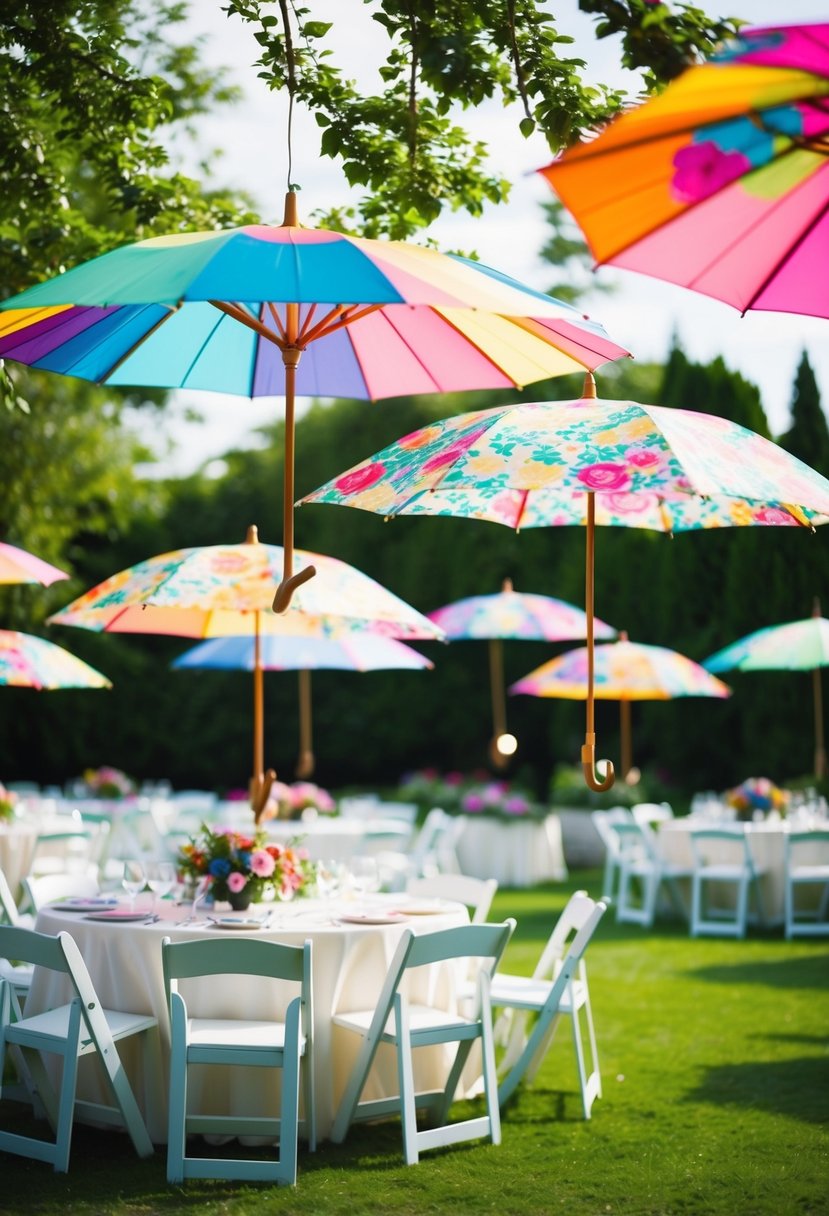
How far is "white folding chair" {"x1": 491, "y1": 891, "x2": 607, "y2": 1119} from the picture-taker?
5.60 m

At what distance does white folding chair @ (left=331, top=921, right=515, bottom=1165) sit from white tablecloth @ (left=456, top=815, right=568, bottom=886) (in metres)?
9.35

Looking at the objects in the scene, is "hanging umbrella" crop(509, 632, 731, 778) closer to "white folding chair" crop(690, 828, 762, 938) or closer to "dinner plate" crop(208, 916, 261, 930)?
"white folding chair" crop(690, 828, 762, 938)

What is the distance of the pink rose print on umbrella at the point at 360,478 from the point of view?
465cm

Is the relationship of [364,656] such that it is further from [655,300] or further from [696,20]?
[655,300]

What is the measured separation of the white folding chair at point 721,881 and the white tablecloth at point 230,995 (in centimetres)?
599

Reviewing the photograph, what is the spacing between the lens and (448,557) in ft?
64.0

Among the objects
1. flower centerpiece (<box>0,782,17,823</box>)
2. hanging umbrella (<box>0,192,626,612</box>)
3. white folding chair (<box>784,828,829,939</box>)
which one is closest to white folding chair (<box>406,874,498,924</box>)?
hanging umbrella (<box>0,192,626,612</box>)

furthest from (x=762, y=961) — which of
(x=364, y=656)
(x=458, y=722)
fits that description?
(x=458, y=722)

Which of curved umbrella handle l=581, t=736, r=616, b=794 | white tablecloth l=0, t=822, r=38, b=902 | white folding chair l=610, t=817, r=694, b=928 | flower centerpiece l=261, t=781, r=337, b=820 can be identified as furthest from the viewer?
flower centerpiece l=261, t=781, r=337, b=820

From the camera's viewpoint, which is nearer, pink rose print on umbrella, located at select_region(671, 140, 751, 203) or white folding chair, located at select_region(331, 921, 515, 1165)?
pink rose print on umbrella, located at select_region(671, 140, 751, 203)

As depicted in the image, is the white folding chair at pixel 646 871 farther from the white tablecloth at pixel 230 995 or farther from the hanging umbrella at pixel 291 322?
the hanging umbrella at pixel 291 322

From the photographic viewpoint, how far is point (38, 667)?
8266mm

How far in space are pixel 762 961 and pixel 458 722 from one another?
9911mm

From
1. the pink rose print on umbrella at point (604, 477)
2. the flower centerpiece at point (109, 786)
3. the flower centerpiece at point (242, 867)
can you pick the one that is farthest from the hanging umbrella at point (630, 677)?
the flower centerpiece at point (109, 786)
